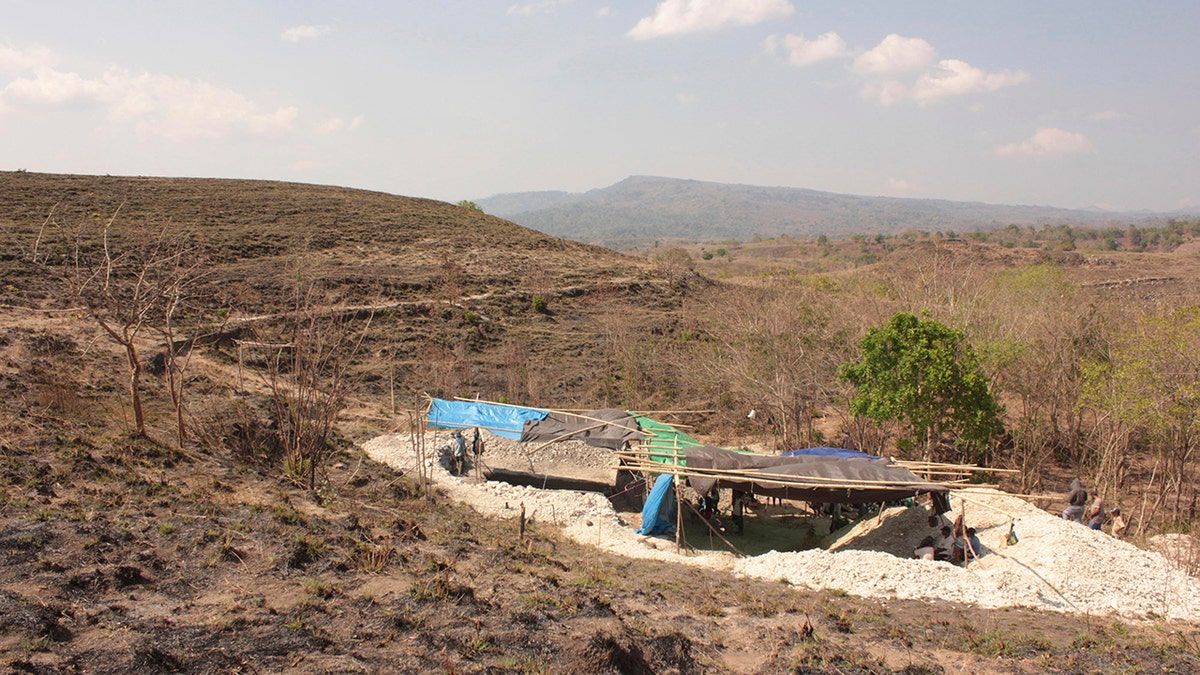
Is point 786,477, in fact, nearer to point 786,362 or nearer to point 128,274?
point 786,362

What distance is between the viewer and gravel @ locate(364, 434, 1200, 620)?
9.02m

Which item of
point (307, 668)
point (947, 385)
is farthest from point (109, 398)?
point (947, 385)

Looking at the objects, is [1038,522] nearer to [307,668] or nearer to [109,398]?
[307,668]

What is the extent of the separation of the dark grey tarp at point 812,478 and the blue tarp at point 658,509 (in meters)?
0.76

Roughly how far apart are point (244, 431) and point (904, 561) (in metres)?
11.2

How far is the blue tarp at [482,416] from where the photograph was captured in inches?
658

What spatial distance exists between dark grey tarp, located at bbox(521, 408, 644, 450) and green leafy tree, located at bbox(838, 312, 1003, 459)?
486 centimetres

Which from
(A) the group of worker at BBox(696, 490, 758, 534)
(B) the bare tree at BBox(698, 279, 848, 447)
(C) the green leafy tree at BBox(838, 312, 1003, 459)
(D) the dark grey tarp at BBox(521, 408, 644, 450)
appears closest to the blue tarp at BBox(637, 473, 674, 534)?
(A) the group of worker at BBox(696, 490, 758, 534)

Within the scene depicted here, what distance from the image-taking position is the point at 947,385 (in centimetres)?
1377

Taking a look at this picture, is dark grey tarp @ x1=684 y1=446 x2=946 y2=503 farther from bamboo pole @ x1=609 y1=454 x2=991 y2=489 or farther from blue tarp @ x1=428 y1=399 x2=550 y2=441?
blue tarp @ x1=428 y1=399 x2=550 y2=441

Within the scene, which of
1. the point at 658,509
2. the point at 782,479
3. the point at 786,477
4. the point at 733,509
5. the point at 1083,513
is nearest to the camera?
the point at 786,477

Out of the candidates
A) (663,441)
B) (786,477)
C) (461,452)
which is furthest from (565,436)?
(786,477)

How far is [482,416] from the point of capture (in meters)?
17.3

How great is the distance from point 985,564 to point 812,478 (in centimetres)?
260
